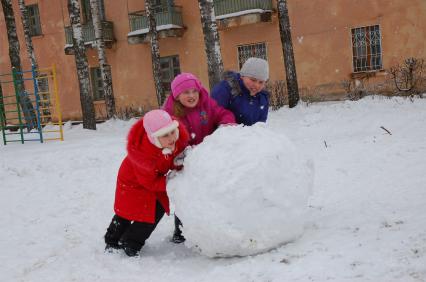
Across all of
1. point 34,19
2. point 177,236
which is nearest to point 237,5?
point 34,19

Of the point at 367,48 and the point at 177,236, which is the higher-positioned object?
the point at 367,48

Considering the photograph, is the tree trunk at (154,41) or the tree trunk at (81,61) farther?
the tree trunk at (154,41)

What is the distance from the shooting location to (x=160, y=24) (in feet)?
57.3

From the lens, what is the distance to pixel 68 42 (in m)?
20.1

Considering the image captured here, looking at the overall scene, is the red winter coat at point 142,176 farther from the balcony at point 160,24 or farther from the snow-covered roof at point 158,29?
the balcony at point 160,24

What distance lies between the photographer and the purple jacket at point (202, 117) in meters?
3.71

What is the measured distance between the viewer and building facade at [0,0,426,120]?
1392 centimetres

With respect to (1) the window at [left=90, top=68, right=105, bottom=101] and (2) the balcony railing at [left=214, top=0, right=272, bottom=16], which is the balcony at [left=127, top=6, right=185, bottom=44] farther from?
(1) the window at [left=90, top=68, right=105, bottom=101]

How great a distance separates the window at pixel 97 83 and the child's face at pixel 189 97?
17885 millimetres

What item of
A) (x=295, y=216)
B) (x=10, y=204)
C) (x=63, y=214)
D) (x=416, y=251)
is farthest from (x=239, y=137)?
(x=10, y=204)

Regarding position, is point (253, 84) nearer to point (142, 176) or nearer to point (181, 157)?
point (181, 157)

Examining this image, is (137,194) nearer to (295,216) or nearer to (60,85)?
(295,216)

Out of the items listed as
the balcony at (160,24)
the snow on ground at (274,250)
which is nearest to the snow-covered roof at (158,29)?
the balcony at (160,24)

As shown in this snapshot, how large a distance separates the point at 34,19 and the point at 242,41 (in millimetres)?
11288
